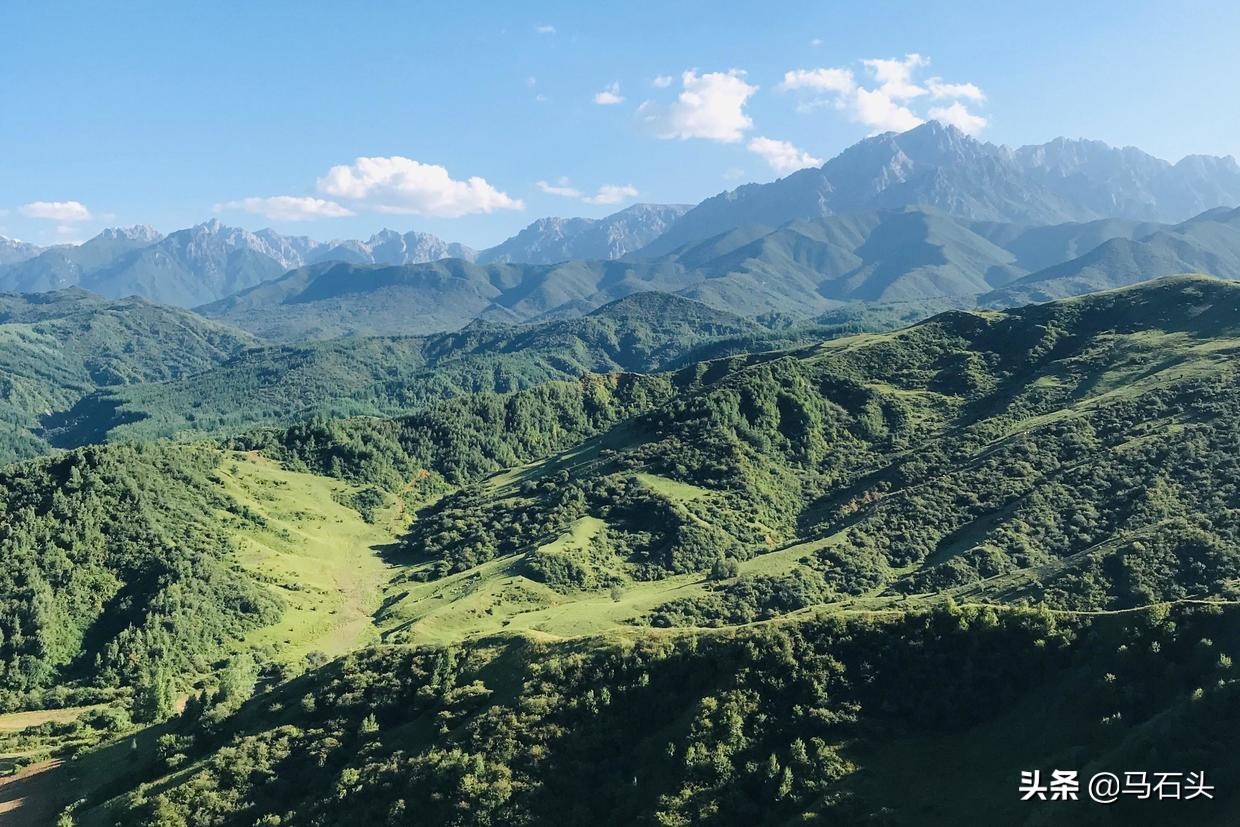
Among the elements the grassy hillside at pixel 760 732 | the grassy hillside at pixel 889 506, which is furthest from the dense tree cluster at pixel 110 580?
the grassy hillside at pixel 760 732

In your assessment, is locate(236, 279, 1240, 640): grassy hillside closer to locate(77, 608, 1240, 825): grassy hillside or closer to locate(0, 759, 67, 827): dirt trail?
locate(77, 608, 1240, 825): grassy hillside

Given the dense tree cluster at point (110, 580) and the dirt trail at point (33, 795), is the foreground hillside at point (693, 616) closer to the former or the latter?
the dense tree cluster at point (110, 580)

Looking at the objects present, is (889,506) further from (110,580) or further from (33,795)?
(110,580)

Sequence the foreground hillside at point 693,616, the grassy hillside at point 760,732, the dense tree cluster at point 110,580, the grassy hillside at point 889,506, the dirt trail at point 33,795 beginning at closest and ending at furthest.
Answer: the grassy hillside at point 760,732
the foreground hillside at point 693,616
the dirt trail at point 33,795
the grassy hillside at point 889,506
the dense tree cluster at point 110,580

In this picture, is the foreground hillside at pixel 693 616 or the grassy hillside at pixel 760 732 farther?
the foreground hillside at pixel 693 616

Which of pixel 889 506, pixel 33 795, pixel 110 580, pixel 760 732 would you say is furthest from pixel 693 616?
pixel 110 580

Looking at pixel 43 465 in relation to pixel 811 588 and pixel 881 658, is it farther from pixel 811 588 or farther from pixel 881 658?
pixel 881 658

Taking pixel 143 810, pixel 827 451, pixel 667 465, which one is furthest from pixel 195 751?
pixel 827 451


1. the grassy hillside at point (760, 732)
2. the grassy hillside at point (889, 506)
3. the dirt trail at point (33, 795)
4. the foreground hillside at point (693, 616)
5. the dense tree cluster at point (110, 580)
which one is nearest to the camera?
the grassy hillside at point (760, 732)
